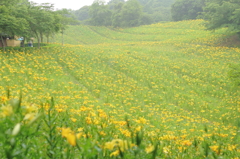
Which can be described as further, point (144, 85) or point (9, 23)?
point (144, 85)

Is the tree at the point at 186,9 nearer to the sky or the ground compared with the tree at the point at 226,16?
nearer to the sky

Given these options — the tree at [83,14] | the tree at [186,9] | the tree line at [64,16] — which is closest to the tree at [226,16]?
the tree line at [64,16]

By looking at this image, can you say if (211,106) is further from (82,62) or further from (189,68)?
(82,62)

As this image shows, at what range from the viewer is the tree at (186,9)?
197 feet

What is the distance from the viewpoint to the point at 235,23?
2630cm

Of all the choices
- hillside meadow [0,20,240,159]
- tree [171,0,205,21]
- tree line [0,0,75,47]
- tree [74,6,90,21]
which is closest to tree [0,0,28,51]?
tree line [0,0,75,47]

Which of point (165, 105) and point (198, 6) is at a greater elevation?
point (198, 6)

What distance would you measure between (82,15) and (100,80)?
98.9 metres

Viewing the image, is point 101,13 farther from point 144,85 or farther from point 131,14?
point 144,85

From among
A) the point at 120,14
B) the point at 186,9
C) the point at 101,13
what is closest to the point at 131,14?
the point at 120,14

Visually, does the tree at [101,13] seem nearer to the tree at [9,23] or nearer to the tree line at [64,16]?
the tree line at [64,16]

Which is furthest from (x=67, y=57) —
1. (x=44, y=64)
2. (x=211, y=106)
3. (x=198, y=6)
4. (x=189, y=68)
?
(x=198, y=6)

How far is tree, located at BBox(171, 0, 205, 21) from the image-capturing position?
197 feet

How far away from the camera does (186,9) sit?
62406 millimetres
